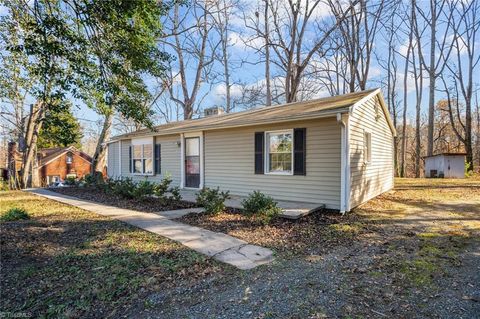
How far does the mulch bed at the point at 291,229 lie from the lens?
4527 millimetres

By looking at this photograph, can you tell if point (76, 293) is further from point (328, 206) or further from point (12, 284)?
point (328, 206)

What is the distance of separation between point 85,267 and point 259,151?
5651 millimetres

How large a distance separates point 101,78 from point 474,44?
25.9 meters

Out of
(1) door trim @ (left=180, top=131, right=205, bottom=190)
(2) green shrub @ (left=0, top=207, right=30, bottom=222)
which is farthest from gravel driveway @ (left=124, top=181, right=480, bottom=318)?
(1) door trim @ (left=180, top=131, right=205, bottom=190)

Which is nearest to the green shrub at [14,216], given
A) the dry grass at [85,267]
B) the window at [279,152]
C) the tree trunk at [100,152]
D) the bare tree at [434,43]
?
the dry grass at [85,267]

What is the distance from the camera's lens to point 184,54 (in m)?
19.8

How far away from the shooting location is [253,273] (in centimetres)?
339

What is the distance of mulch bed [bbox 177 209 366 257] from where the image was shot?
453 centimetres

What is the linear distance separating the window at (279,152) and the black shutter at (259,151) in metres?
0.16

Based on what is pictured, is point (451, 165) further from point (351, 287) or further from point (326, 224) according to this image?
point (351, 287)

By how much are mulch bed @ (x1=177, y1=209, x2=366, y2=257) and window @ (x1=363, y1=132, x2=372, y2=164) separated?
2329mm

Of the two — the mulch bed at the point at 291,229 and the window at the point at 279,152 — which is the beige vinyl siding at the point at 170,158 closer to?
the window at the point at 279,152

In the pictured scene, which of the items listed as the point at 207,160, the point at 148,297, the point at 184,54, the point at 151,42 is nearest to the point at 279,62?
the point at 184,54

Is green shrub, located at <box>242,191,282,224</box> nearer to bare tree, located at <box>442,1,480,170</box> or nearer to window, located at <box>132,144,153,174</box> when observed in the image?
window, located at <box>132,144,153,174</box>
